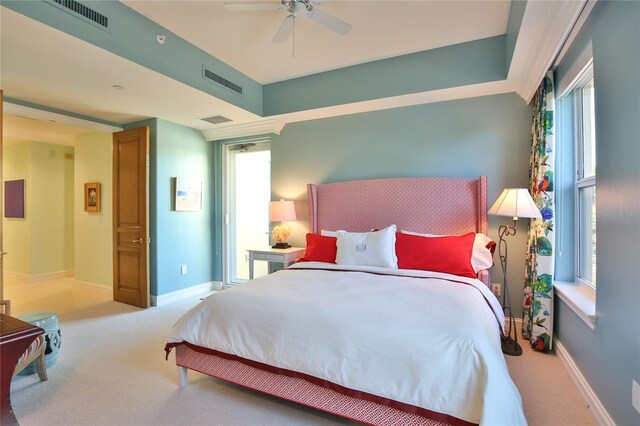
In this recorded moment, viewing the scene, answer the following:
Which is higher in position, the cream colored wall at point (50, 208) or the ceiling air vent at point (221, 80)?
the ceiling air vent at point (221, 80)

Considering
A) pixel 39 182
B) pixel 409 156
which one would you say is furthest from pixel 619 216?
pixel 39 182

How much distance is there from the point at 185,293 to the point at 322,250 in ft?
7.74

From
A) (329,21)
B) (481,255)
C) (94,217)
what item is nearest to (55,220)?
(94,217)

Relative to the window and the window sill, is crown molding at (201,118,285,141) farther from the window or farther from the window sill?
the window sill

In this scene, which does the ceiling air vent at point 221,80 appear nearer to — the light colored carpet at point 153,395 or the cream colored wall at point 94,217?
the cream colored wall at point 94,217

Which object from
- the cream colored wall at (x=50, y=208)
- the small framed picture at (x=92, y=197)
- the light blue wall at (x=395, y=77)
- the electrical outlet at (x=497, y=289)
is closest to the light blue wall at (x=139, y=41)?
the light blue wall at (x=395, y=77)

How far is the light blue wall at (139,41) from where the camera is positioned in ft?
6.74

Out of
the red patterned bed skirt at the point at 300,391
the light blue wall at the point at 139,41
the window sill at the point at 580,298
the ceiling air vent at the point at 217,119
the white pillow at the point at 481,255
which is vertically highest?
the light blue wall at the point at 139,41

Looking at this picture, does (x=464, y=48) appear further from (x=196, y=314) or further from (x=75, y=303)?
(x=75, y=303)

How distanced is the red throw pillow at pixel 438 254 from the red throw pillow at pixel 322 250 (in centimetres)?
68

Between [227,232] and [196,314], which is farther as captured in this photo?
[227,232]

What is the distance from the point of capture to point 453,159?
3428mm

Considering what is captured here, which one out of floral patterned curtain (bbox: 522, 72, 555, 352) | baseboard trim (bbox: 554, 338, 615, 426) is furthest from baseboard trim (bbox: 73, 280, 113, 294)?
baseboard trim (bbox: 554, 338, 615, 426)

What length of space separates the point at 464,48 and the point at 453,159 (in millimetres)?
1102
